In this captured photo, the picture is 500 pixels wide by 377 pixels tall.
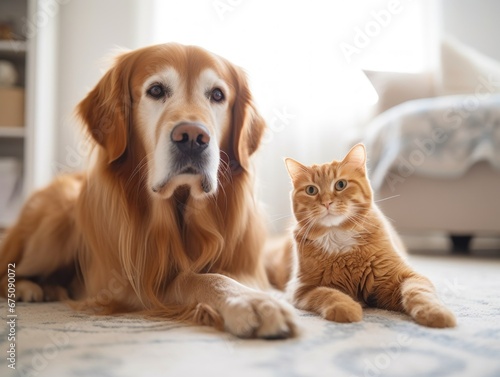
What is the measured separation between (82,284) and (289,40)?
6.61 ft

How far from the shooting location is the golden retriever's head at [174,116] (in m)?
1.06

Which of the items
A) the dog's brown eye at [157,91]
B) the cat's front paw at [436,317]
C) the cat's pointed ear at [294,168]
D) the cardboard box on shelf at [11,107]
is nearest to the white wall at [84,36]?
the cardboard box on shelf at [11,107]

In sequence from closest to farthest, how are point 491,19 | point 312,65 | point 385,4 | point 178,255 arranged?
point 178,255, point 312,65, point 385,4, point 491,19

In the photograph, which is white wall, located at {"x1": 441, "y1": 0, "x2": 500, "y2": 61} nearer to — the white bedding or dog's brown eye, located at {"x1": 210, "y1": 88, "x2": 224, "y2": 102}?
the white bedding

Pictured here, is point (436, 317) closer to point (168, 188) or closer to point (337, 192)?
point (337, 192)

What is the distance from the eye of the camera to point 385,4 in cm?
304

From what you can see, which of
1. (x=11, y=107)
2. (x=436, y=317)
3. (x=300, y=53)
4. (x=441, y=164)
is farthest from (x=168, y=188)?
(x=11, y=107)

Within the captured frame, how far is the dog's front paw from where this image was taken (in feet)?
2.71

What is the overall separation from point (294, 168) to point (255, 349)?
518 millimetres

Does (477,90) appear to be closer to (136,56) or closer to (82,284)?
(136,56)

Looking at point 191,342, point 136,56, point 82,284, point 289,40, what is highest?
point 289,40

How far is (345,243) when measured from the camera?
1114 millimetres

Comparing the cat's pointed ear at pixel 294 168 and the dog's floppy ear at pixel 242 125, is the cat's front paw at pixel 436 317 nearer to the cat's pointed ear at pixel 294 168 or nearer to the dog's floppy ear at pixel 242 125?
the cat's pointed ear at pixel 294 168

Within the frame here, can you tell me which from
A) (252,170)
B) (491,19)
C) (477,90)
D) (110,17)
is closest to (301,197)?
(252,170)
